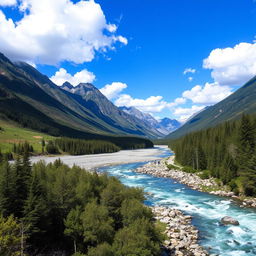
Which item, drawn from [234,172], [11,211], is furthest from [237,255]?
[234,172]

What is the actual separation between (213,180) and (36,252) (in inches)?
2318

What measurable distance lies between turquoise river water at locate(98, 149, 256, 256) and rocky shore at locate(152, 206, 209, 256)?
1.43 meters

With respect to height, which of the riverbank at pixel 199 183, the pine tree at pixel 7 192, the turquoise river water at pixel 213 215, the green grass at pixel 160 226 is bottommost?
the turquoise river water at pixel 213 215

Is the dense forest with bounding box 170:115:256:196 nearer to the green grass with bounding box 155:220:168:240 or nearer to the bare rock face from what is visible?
the bare rock face

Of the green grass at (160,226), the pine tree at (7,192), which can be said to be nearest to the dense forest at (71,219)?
the pine tree at (7,192)

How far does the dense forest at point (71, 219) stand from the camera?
24.7m

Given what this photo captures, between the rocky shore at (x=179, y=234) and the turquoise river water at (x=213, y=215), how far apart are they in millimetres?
1430

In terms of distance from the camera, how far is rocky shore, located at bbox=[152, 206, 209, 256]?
2991cm

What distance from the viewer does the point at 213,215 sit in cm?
4378

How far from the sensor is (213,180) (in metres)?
70.3

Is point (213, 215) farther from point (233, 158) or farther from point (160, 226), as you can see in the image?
point (233, 158)

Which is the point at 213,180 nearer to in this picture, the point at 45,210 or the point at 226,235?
the point at 226,235

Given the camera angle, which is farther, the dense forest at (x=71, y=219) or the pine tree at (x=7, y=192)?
the pine tree at (x=7, y=192)

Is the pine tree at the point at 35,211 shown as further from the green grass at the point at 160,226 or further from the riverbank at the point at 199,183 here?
the riverbank at the point at 199,183
